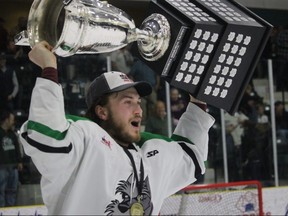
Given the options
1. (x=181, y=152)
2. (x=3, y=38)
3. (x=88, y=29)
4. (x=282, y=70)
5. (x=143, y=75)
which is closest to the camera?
(x=88, y=29)

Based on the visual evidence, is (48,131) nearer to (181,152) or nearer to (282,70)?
(181,152)

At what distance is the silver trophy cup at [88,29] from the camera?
1.78m

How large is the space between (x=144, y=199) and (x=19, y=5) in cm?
264

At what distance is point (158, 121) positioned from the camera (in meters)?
5.35

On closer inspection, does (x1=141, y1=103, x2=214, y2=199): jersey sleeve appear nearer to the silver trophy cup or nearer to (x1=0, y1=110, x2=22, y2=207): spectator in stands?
the silver trophy cup

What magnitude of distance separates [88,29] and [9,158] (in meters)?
3.03

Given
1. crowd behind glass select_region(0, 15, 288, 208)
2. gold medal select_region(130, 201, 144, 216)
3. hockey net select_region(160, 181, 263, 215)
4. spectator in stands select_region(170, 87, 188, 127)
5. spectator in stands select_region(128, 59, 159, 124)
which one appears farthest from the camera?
spectator in stands select_region(170, 87, 188, 127)

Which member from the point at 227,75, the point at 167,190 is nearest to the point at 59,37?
the point at 227,75

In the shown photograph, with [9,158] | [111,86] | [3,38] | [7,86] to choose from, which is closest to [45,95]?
[111,86]

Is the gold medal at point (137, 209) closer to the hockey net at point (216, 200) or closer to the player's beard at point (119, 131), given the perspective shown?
the player's beard at point (119, 131)

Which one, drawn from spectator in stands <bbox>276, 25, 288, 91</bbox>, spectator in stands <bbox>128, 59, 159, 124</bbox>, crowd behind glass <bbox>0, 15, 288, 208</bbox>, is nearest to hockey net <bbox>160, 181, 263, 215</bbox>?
crowd behind glass <bbox>0, 15, 288, 208</bbox>

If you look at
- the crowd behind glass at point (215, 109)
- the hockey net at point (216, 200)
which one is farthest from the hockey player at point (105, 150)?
the crowd behind glass at point (215, 109)

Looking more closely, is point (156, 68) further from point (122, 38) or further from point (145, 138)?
point (145, 138)

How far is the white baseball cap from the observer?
2.25 metres
